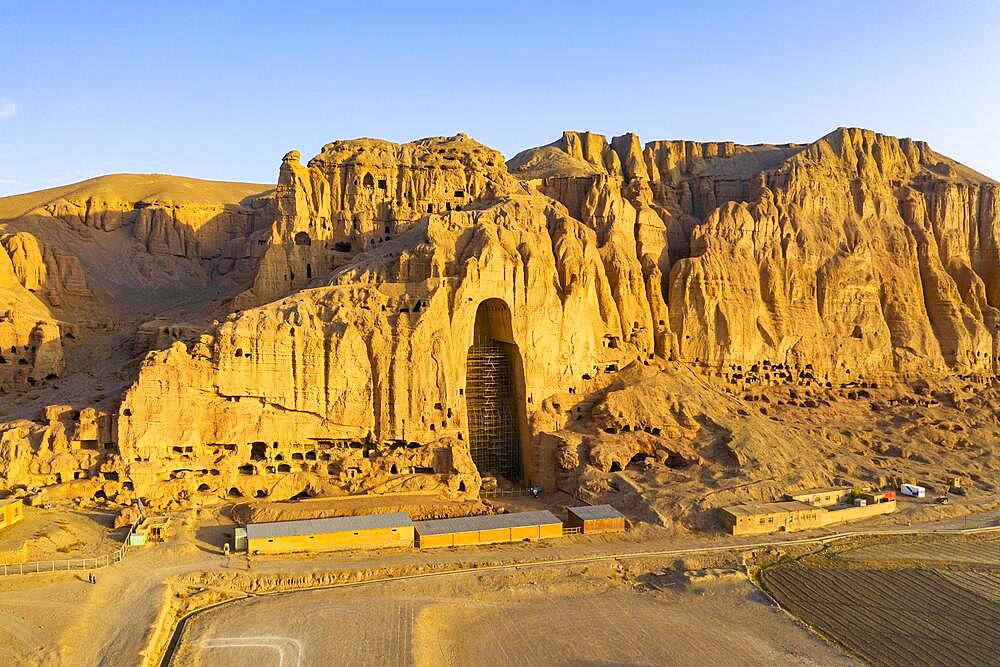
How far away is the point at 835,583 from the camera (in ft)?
108

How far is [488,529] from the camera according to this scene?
35875mm

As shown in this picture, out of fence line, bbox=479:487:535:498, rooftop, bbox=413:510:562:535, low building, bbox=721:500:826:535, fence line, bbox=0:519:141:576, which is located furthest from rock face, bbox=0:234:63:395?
low building, bbox=721:500:826:535

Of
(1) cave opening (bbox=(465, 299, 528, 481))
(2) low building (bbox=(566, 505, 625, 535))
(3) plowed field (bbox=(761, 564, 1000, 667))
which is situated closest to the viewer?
(3) plowed field (bbox=(761, 564, 1000, 667))

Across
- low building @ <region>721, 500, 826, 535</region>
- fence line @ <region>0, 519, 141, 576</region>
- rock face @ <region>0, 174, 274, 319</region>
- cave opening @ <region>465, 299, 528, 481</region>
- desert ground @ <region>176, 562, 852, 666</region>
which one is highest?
rock face @ <region>0, 174, 274, 319</region>

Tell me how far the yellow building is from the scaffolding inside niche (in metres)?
25.1

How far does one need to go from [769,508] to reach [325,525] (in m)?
23.9

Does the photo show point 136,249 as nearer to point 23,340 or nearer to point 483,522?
point 23,340

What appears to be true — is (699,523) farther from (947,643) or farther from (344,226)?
(344,226)

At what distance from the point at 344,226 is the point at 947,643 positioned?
47973 mm

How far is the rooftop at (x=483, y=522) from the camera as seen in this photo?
35656 mm

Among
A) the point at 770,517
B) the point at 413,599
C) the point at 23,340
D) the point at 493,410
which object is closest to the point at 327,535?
the point at 413,599

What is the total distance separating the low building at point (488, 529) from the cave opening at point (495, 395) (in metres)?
10.3

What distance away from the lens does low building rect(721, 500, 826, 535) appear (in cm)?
3853

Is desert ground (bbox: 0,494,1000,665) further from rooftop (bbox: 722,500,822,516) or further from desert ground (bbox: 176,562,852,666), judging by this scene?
rooftop (bbox: 722,500,822,516)
